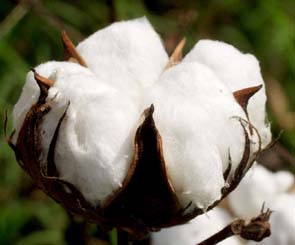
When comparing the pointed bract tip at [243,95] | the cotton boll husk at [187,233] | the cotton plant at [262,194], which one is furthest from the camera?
the cotton plant at [262,194]

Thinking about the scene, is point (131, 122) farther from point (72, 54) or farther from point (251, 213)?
point (251, 213)

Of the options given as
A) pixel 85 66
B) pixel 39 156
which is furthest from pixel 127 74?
pixel 39 156

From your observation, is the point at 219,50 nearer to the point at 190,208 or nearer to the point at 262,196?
the point at 190,208

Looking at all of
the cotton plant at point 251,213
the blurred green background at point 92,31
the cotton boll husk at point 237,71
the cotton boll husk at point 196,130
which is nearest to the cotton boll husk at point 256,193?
the cotton plant at point 251,213

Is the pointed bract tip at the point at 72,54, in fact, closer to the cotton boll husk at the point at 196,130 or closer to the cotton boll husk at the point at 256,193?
the cotton boll husk at the point at 196,130

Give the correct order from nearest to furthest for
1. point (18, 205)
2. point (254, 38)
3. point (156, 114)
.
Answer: point (156, 114) → point (18, 205) → point (254, 38)

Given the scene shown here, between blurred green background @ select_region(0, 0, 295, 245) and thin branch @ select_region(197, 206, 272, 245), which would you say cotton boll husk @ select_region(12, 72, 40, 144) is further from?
blurred green background @ select_region(0, 0, 295, 245)

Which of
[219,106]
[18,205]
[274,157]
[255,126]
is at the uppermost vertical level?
[219,106]

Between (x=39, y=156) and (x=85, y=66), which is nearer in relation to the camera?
(x=39, y=156)
